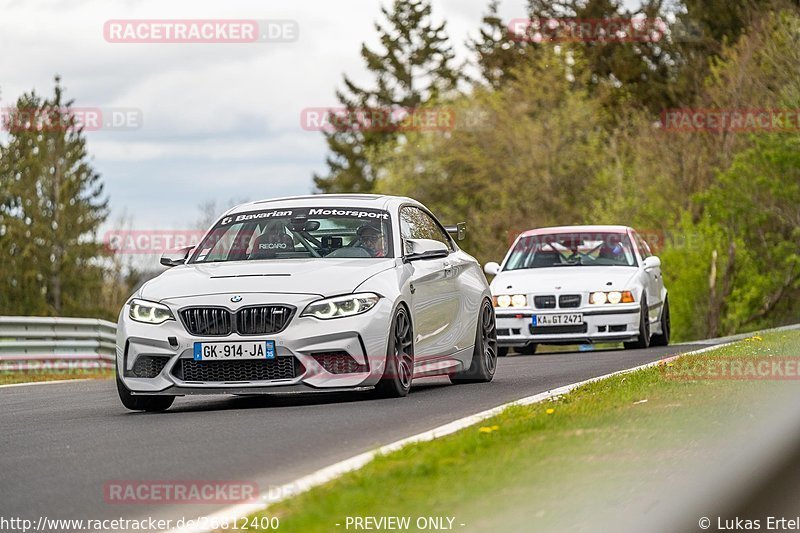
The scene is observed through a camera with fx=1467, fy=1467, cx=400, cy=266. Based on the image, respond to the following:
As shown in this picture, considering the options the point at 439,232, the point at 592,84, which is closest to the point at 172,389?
the point at 439,232

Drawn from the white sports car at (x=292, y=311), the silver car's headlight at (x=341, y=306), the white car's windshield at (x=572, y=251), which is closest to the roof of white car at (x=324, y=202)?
the white sports car at (x=292, y=311)

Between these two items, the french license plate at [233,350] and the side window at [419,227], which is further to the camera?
the side window at [419,227]

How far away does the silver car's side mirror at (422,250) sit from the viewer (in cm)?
1177

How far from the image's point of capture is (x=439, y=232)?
13516 millimetres

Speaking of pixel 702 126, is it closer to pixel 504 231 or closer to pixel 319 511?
pixel 504 231

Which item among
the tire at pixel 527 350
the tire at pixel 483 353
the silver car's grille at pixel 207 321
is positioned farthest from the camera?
the tire at pixel 527 350

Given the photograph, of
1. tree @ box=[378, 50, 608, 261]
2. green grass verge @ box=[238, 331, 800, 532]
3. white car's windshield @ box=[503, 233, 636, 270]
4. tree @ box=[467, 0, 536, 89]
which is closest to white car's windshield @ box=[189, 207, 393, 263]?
green grass verge @ box=[238, 331, 800, 532]

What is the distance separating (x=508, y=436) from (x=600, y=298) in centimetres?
1174

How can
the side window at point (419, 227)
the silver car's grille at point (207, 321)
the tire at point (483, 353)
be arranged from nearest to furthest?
the silver car's grille at point (207, 321), the side window at point (419, 227), the tire at point (483, 353)

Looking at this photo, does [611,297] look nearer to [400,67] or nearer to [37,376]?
[37,376]

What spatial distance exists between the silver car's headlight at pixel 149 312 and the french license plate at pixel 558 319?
9218mm

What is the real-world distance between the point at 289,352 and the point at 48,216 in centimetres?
6258

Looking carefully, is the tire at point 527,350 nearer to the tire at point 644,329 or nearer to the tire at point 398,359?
the tire at point 644,329

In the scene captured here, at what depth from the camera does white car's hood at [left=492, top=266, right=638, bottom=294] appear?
19.4m
